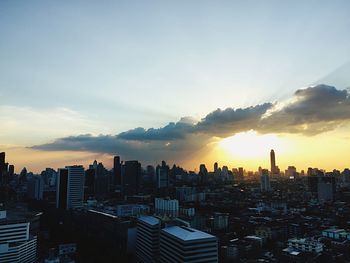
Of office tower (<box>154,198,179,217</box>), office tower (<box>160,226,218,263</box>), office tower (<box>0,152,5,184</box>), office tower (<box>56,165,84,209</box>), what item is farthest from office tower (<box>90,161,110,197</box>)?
office tower (<box>160,226,218,263</box>)

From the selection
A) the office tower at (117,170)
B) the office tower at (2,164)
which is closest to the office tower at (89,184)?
the office tower at (117,170)

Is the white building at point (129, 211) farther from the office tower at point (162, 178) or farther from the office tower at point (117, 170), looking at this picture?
the office tower at point (117, 170)

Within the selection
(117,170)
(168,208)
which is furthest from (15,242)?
(117,170)

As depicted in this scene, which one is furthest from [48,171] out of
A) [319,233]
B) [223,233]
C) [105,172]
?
[319,233]

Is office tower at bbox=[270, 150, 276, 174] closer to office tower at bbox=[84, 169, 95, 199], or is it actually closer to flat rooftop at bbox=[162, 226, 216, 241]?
office tower at bbox=[84, 169, 95, 199]

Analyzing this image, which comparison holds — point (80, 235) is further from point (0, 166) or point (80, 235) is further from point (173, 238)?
point (0, 166)
